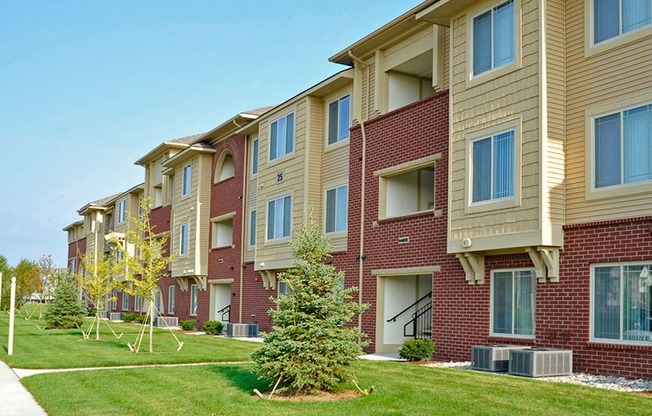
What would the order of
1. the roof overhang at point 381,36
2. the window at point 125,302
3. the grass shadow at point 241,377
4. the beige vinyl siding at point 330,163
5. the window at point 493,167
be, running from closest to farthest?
1. the grass shadow at point 241,377
2. the window at point 493,167
3. the roof overhang at point 381,36
4. the beige vinyl siding at point 330,163
5. the window at point 125,302

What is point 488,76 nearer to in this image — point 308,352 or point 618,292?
point 618,292

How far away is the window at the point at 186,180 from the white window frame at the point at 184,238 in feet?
5.53

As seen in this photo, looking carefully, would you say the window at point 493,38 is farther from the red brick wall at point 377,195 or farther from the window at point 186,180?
the window at point 186,180

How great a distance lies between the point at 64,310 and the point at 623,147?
86.5 feet

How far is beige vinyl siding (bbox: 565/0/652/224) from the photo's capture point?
14289 mm

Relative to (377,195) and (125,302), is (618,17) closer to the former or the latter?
(377,195)

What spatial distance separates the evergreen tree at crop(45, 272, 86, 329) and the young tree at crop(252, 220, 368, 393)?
23326 millimetres

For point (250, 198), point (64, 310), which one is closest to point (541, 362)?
point (250, 198)

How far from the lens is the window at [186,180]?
3828cm

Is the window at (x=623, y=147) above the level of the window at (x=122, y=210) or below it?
below

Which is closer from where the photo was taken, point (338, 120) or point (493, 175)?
point (493, 175)

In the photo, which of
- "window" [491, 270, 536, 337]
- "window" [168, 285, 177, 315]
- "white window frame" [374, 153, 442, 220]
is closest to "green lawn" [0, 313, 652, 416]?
"window" [491, 270, 536, 337]

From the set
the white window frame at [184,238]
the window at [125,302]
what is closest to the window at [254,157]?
the white window frame at [184,238]

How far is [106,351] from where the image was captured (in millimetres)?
21500
